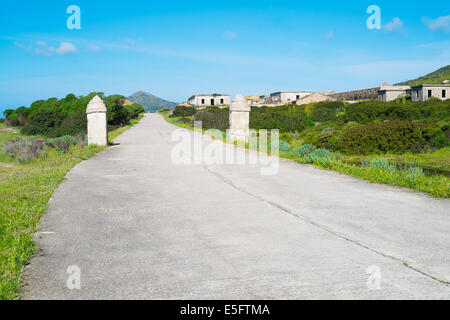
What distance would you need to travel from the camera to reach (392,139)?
17484mm

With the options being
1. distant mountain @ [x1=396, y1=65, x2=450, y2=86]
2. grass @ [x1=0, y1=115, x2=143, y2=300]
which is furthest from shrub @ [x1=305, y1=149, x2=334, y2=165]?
distant mountain @ [x1=396, y1=65, x2=450, y2=86]

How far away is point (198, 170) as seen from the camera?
970cm

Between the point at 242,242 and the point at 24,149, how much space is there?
1294 centimetres

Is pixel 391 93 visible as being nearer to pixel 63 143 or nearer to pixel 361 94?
pixel 361 94

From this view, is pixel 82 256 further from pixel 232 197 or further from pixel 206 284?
pixel 232 197

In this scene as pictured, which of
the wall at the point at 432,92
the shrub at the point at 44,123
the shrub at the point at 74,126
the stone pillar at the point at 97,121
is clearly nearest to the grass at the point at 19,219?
the stone pillar at the point at 97,121

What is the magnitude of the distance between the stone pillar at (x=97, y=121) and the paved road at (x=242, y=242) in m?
8.89

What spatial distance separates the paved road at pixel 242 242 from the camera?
3.00 metres

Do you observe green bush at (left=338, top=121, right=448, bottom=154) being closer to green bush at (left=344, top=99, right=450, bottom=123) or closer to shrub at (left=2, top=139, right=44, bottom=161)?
green bush at (left=344, top=99, right=450, bottom=123)

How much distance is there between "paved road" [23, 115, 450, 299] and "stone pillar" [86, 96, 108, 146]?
889 centimetres

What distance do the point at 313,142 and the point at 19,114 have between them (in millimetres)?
40332

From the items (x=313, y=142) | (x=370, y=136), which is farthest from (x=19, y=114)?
(x=370, y=136)

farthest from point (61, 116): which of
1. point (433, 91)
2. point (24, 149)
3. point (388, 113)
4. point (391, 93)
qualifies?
point (391, 93)
